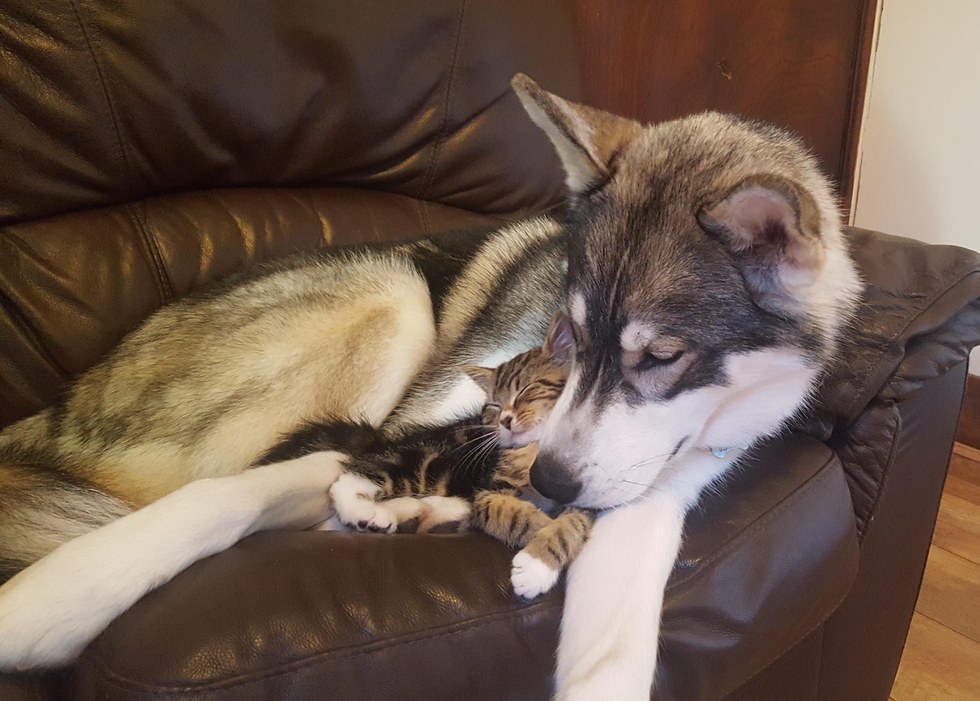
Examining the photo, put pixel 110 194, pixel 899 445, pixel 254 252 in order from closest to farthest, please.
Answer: pixel 899 445, pixel 110 194, pixel 254 252

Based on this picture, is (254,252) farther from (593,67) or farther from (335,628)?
(593,67)

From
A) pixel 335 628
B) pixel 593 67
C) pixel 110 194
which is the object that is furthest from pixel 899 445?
pixel 593 67

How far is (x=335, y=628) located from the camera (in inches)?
32.9

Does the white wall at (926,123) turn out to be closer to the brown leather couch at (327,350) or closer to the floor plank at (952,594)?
the floor plank at (952,594)

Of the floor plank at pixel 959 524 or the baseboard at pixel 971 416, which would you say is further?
the baseboard at pixel 971 416

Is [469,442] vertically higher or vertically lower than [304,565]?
lower

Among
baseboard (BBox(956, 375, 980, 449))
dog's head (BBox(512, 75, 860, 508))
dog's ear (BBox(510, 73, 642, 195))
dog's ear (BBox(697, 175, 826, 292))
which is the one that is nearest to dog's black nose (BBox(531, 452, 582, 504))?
dog's head (BBox(512, 75, 860, 508))

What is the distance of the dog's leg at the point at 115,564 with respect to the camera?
0.84m

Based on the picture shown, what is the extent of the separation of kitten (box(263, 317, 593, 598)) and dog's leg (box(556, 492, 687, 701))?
0.05m

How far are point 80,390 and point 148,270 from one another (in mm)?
373

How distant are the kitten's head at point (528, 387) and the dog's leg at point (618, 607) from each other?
0.27m

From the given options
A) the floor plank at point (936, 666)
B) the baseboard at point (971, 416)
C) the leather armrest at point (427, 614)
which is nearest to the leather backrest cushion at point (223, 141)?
the leather armrest at point (427, 614)

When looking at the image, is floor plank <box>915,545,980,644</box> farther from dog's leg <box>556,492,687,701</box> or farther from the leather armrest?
dog's leg <box>556,492,687,701</box>

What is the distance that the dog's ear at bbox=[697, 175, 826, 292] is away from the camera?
2.98 ft
